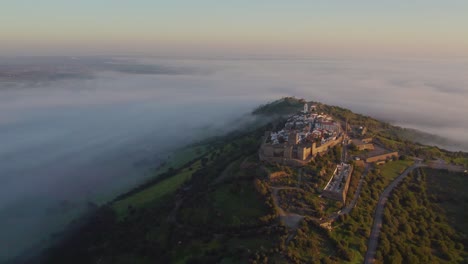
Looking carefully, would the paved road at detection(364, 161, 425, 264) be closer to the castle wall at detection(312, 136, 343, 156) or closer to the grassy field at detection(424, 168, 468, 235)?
the grassy field at detection(424, 168, 468, 235)

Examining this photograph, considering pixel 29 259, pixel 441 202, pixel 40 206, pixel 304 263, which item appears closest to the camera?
pixel 304 263

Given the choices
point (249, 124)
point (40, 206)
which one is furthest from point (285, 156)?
point (249, 124)

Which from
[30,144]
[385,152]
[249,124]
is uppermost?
[385,152]

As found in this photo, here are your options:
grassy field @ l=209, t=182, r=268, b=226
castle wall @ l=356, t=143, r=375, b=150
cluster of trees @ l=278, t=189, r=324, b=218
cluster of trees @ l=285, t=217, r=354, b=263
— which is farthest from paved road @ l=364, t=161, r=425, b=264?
grassy field @ l=209, t=182, r=268, b=226

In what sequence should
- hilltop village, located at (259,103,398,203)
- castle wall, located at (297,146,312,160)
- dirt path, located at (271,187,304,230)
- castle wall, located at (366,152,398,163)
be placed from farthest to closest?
1. castle wall, located at (366,152,398,163)
2. castle wall, located at (297,146,312,160)
3. hilltop village, located at (259,103,398,203)
4. dirt path, located at (271,187,304,230)

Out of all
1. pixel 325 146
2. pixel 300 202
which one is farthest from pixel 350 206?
pixel 325 146

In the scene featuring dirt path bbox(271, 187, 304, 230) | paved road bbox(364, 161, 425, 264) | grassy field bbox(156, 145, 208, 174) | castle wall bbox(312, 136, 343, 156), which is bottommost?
grassy field bbox(156, 145, 208, 174)

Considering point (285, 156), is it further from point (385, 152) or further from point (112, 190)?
point (112, 190)

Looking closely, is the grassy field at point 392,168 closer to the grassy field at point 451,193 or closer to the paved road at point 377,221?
the paved road at point 377,221
